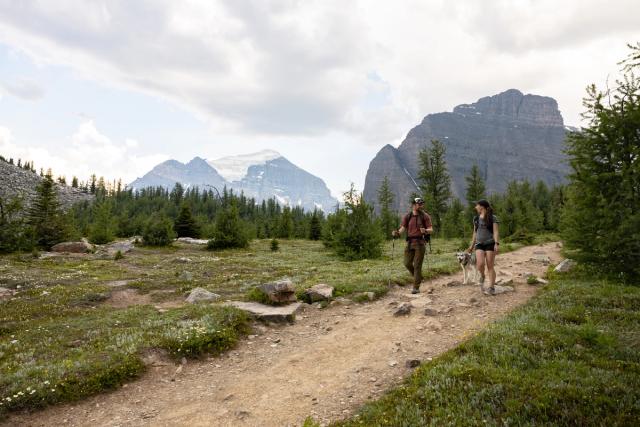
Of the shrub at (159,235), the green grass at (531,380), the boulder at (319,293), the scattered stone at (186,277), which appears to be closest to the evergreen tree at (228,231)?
the shrub at (159,235)

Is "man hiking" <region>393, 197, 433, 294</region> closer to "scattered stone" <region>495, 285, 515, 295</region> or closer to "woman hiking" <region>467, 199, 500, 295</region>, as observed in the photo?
"woman hiking" <region>467, 199, 500, 295</region>

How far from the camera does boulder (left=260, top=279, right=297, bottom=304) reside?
13539mm

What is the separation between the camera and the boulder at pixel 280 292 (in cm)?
1354

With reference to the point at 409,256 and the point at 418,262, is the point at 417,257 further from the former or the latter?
the point at 409,256

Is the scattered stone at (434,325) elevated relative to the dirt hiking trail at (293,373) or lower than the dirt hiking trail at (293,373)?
elevated

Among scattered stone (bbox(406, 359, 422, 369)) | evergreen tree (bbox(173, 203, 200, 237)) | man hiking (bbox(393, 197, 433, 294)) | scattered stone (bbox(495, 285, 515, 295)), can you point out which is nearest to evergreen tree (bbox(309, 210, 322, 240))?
evergreen tree (bbox(173, 203, 200, 237))

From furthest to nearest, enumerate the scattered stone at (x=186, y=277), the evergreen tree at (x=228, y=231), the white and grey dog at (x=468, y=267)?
the evergreen tree at (x=228, y=231)
the scattered stone at (x=186, y=277)
the white and grey dog at (x=468, y=267)

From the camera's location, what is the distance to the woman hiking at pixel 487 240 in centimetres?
1298

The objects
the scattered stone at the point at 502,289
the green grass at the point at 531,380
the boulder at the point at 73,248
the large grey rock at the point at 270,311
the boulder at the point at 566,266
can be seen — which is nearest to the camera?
the green grass at the point at 531,380

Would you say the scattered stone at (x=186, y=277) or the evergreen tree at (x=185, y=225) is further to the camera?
the evergreen tree at (x=185, y=225)

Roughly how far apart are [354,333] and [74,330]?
8.48 meters

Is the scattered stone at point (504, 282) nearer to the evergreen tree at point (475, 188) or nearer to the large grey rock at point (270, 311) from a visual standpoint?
the large grey rock at point (270, 311)

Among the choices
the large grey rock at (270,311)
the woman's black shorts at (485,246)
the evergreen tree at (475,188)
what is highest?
the evergreen tree at (475,188)

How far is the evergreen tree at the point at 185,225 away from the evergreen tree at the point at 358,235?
1282 inches
